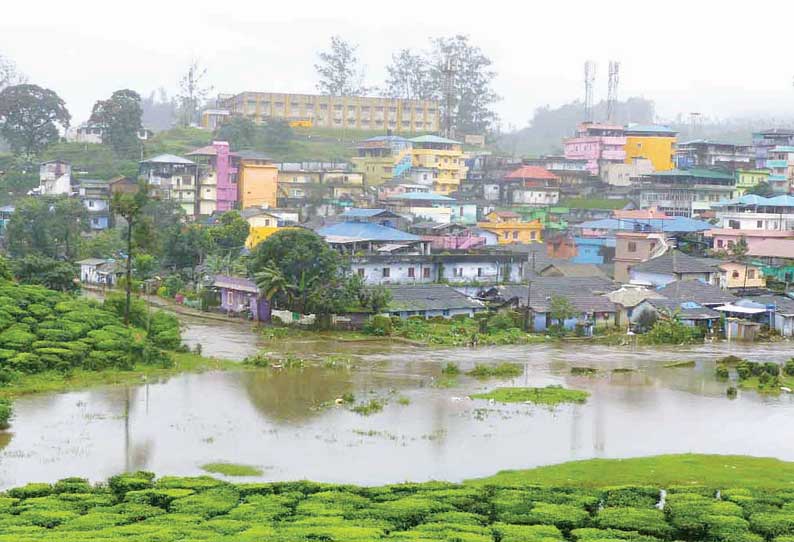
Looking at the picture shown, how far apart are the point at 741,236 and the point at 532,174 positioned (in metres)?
18.5

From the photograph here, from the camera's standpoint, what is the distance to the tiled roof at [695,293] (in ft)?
149

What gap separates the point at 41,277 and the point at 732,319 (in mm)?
24985

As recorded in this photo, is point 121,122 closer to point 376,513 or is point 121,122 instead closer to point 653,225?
point 653,225

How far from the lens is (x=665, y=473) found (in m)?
23.3

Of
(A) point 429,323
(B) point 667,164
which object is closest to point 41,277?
(A) point 429,323

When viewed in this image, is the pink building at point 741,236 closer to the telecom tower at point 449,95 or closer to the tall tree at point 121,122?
the telecom tower at point 449,95

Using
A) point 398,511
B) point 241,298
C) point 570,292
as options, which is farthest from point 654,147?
point 398,511

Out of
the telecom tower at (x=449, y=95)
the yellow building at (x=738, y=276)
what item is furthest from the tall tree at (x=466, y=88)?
the yellow building at (x=738, y=276)

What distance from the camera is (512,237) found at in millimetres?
61906

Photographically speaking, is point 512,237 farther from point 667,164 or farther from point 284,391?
→ point 284,391

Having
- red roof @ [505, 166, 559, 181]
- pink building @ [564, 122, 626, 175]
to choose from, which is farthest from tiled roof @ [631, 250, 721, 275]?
pink building @ [564, 122, 626, 175]

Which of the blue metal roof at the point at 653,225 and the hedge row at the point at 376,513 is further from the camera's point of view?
the blue metal roof at the point at 653,225

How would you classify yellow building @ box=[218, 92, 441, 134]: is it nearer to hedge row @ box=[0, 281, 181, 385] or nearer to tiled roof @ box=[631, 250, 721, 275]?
tiled roof @ box=[631, 250, 721, 275]

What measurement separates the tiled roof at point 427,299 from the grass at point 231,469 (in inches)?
772
